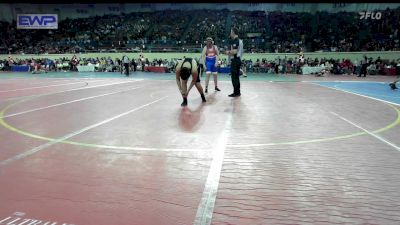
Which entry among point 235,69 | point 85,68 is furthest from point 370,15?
point 235,69

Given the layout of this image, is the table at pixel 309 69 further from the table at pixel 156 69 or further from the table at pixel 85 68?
the table at pixel 85 68

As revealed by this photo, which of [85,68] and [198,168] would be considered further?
[85,68]

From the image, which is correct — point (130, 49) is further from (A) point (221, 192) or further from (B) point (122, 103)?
(A) point (221, 192)

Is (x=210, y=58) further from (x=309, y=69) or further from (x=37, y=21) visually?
(x=37, y=21)

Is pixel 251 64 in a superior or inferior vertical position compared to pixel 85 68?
superior

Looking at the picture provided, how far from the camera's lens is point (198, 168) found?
395 centimetres

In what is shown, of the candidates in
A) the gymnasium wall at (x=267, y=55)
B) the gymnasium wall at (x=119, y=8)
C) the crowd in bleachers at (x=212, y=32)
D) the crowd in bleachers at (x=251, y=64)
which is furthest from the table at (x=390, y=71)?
the gymnasium wall at (x=119, y=8)

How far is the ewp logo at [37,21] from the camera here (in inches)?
1377

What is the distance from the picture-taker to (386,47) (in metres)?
28.4

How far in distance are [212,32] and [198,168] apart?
1232 inches

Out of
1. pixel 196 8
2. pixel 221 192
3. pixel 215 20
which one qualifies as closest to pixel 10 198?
pixel 221 192

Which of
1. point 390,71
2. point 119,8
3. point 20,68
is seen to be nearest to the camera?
point 390,71

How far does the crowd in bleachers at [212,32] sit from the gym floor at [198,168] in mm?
25426

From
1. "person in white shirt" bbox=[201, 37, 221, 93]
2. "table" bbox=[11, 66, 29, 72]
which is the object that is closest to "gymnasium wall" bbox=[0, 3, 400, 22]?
"table" bbox=[11, 66, 29, 72]
